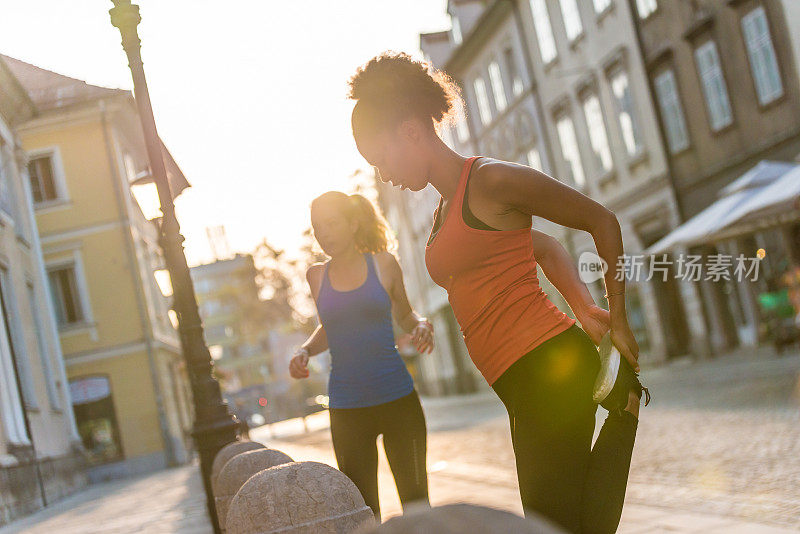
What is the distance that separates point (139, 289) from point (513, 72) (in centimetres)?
1299

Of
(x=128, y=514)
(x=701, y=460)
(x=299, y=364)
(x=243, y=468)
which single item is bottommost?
(x=128, y=514)

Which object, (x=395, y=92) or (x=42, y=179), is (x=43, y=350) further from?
(x=395, y=92)

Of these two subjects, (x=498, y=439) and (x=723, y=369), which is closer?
(x=498, y=439)

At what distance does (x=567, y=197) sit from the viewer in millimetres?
2953

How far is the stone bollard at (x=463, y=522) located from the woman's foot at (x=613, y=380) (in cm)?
120

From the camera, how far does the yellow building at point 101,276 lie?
2882 centimetres

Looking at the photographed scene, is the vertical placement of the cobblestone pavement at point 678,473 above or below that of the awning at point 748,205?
below

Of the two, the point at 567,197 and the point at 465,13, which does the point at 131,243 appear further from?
the point at 567,197

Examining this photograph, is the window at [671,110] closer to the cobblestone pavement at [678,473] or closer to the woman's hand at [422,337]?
the cobblestone pavement at [678,473]

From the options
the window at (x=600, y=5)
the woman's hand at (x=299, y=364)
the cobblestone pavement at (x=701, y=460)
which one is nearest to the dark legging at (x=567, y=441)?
the woman's hand at (x=299, y=364)

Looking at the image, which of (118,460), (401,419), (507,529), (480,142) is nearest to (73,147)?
(118,460)

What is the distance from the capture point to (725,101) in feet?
74.2

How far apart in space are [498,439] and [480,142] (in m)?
25.5

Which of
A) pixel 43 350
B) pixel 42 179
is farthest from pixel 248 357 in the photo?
pixel 43 350
